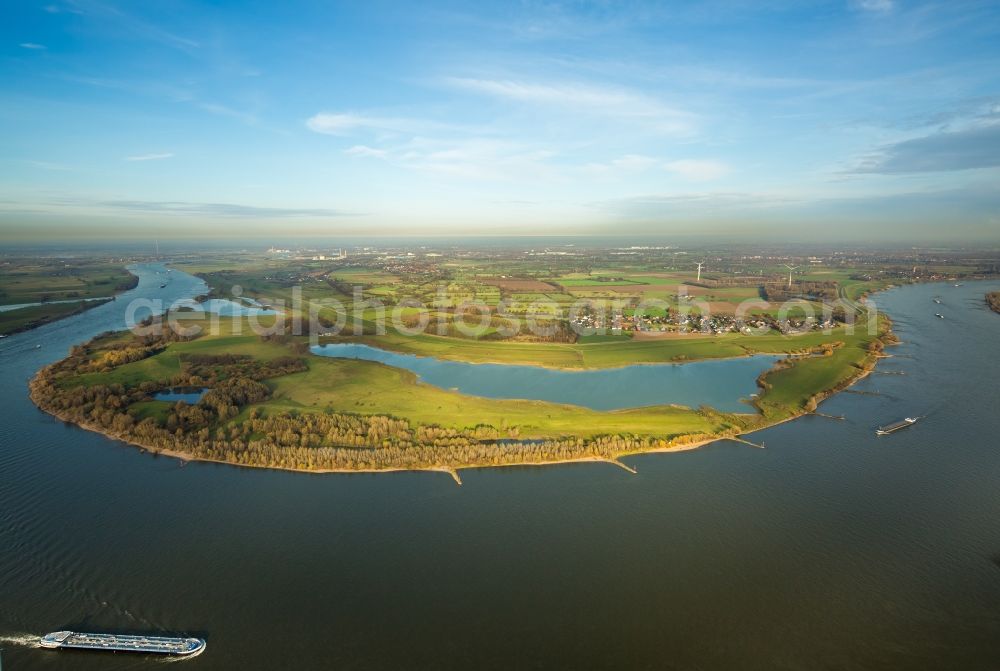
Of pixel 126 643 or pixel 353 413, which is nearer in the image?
pixel 126 643

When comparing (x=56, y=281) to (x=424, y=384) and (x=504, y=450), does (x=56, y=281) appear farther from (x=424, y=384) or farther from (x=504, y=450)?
(x=504, y=450)

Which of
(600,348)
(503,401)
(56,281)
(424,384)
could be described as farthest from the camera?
(56,281)

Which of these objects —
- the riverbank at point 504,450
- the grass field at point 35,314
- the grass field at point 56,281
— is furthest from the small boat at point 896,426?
the grass field at point 56,281

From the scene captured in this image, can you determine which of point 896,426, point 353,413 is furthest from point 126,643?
point 896,426

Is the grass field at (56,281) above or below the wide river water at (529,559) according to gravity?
above

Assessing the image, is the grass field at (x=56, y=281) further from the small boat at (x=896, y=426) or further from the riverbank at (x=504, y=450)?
the small boat at (x=896, y=426)

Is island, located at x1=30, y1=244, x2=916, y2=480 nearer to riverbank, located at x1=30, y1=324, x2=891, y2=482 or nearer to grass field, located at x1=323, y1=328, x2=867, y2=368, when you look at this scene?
riverbank, located at x1=30, y1=324, x2=891, y2=482

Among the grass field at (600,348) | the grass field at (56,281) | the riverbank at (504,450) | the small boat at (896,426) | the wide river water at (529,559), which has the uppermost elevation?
the grass field at (56,281)
